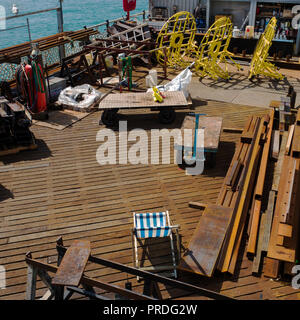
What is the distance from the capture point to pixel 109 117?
39.8 feet

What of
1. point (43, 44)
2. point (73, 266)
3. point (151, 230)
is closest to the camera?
point (73, 266)

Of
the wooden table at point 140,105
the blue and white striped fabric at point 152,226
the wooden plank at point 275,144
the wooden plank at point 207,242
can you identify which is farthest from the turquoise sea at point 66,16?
the wooden plank at point 207,242

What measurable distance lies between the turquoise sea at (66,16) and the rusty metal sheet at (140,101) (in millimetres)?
37464

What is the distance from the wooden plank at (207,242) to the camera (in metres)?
6.32

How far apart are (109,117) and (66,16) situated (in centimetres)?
6870

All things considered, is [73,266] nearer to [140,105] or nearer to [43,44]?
[140,105]

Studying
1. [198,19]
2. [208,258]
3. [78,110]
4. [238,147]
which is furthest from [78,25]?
[208,258]

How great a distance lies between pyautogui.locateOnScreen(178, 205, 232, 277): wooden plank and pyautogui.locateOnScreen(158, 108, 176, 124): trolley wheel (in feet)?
16.8

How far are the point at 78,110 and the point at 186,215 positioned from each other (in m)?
7.07

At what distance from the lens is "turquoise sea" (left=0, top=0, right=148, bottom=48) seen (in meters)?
52.7

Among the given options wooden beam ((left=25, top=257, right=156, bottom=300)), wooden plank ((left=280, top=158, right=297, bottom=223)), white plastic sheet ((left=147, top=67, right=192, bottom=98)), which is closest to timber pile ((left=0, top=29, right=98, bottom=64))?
white plastic sheet ((left=147, top=67, right=192, bottom=98))

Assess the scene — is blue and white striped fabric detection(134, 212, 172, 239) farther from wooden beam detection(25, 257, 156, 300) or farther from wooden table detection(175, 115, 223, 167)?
wooden table detection(175, 115, 223, 167)

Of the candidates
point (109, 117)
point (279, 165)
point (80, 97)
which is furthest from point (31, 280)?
point (80, 97)
